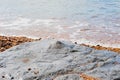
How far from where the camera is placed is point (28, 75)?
321 cm

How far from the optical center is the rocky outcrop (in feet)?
10.4

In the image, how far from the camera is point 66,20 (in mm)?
9461

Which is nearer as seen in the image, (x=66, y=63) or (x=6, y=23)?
(x=66, y=63)

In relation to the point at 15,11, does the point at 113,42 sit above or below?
below

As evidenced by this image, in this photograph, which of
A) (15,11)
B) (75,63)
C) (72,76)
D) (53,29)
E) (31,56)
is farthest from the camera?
(15,11)

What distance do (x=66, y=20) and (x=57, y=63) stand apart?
20.2 ft

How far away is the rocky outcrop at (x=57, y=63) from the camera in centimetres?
317

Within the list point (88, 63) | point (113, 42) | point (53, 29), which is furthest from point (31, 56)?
point (53, 29)

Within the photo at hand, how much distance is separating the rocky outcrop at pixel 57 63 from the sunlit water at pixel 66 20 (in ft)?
10.6

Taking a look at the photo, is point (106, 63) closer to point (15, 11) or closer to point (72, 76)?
point (72, 76)

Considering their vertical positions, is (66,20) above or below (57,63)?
above

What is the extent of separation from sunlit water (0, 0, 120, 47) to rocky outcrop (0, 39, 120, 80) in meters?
3.24

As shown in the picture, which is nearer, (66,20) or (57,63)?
(57,63)

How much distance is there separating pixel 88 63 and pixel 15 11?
322 inches
